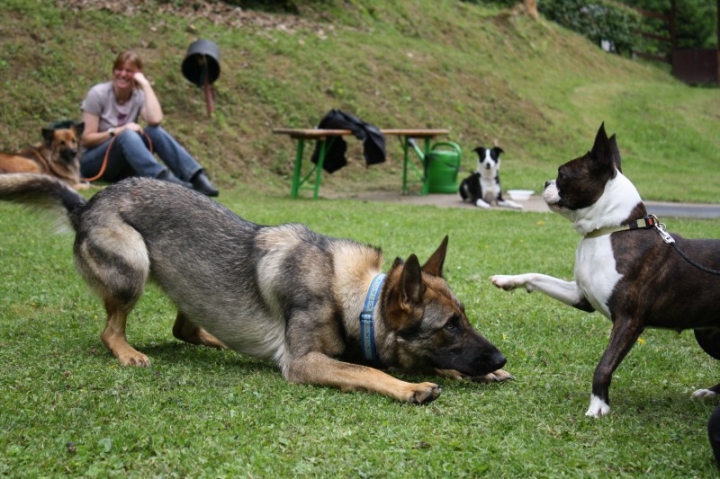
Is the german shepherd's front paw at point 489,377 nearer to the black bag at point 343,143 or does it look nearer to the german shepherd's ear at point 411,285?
the german shepherd's ear at point 411,285

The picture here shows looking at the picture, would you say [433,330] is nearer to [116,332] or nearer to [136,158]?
[116,332]

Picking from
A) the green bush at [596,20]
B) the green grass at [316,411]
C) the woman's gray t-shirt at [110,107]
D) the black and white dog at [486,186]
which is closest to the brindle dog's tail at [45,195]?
the green grass at [316,411]

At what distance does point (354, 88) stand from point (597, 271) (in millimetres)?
16067

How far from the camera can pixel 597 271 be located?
185 inches

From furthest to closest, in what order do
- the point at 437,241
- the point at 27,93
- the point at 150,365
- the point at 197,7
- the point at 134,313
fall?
the point at 197,7 → the point at 27,93 → the point at 437,241 → the point at 134,313 → the point at 150,365

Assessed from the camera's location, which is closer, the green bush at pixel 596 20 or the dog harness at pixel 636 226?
the dog harness at pixel 636 226

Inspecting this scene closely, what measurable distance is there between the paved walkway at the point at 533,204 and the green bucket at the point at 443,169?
0.27m

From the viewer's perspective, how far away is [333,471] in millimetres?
3615

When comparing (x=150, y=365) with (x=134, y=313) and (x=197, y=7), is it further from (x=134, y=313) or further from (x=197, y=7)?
(x=197, y=7)

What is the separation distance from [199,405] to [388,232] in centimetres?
625

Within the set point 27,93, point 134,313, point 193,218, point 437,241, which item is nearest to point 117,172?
point 27,93

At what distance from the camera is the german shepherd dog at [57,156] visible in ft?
42.3

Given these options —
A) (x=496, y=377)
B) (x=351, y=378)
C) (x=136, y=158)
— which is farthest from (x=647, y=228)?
(x=136, y=158)

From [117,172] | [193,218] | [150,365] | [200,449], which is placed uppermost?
[193,218]
